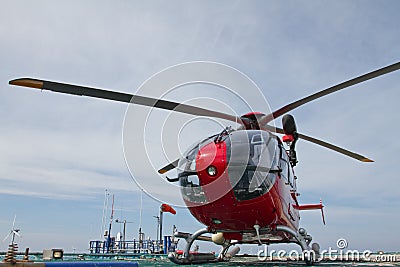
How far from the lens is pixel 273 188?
12367mm

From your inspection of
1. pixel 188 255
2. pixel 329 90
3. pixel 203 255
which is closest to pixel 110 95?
pixel 188 255

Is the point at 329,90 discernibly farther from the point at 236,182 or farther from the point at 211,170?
the point at 211,170

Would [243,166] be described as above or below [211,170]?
above

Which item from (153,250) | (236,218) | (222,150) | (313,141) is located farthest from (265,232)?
(153,250)

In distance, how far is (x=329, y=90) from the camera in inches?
479

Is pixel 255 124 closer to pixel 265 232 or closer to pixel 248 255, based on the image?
pixel 265 232

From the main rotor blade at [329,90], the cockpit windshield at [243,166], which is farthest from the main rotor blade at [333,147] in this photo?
the cockpit windshield at [243,166]

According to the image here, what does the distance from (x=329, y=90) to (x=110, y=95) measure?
22.8 feet

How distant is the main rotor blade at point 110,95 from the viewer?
10016 mm

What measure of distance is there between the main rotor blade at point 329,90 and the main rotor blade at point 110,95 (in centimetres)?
236

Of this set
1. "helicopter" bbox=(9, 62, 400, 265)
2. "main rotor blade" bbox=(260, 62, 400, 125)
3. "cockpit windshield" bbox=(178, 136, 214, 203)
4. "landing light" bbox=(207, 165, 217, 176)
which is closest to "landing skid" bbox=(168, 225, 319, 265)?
"helicopter" bbox=(9, 62, 400, 265)

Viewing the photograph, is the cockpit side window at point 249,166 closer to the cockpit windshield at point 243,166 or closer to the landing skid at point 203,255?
the cockpit windshield at point 243,166

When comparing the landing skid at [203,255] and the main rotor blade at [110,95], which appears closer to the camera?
the main rotor blade at [110,95]

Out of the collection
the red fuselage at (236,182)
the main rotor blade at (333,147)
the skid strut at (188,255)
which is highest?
the main rotor blade at (333,147)
